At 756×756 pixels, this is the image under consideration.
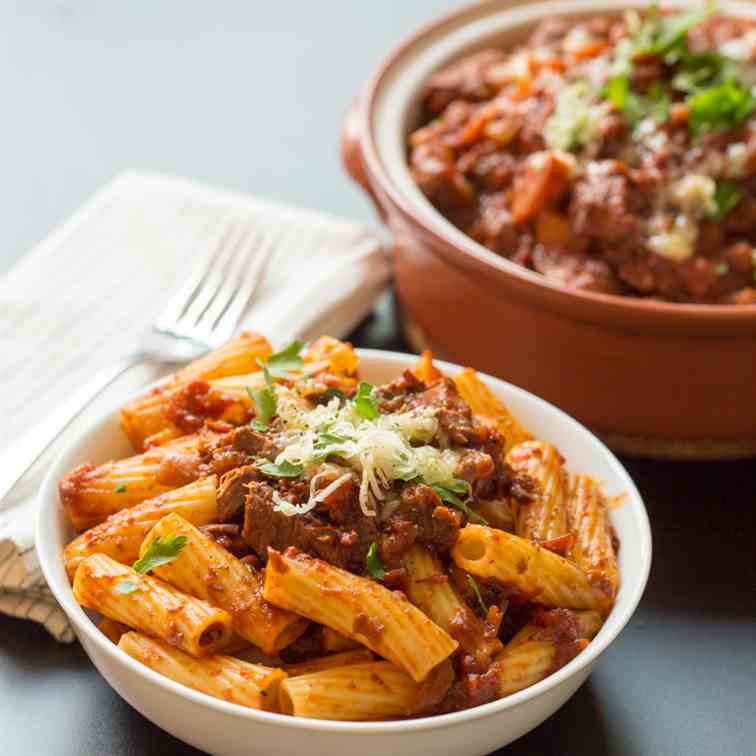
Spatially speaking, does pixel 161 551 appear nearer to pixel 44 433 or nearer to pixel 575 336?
pixel 44 433

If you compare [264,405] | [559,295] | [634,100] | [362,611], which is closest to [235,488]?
[264,405]

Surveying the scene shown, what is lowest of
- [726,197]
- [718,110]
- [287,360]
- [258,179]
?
[258,179]

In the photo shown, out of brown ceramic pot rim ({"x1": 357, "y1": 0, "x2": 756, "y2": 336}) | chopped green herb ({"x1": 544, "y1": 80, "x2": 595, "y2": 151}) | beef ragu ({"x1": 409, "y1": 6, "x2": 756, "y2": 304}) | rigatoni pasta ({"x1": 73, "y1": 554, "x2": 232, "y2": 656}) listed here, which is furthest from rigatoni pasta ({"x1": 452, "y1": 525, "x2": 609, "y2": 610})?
chopped green herb ({"x1": 544, "y1": 80, "x2": 595, "y2": 151})

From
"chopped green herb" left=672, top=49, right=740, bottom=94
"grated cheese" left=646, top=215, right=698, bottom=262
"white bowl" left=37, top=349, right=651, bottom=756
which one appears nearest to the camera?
"white bowl" left=37, top=349, right=651, bottom=756

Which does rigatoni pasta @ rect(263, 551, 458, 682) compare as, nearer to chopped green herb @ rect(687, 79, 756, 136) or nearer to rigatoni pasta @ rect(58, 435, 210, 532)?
rigatoni pasta @ rect(58, 435, 210, 532)

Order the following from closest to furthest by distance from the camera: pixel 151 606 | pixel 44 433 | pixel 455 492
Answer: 1. pixel 151 606
2. pixel 455 492
3. pixel 44 433
